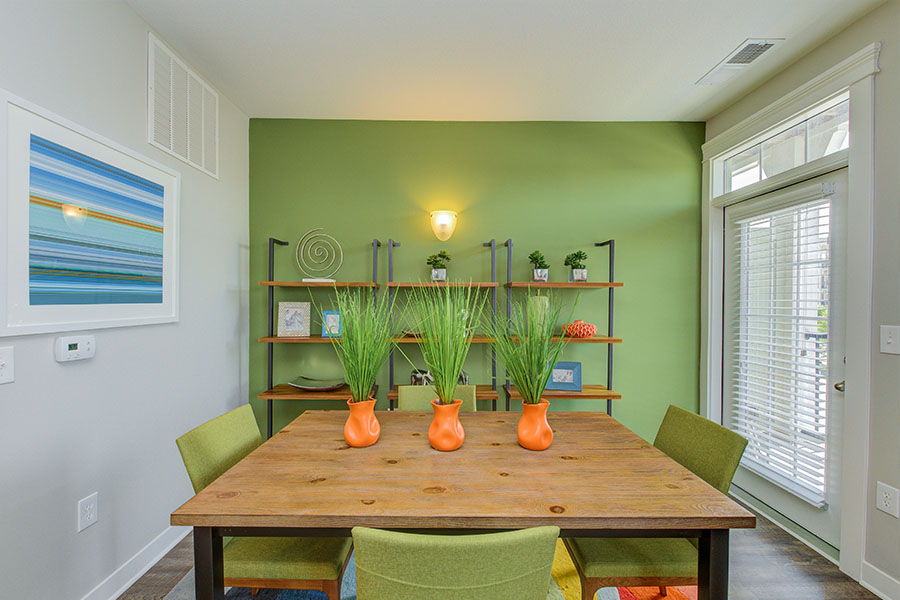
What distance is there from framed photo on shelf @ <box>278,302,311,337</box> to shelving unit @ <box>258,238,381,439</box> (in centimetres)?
7

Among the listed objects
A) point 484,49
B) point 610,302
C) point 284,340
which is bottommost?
point 284,340

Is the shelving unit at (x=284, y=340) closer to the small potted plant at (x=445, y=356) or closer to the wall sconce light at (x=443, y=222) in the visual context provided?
the wall sconce light at (x=443, y=222)

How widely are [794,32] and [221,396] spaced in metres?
→ 3.76

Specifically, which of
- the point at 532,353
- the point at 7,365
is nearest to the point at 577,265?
the point at 532,353

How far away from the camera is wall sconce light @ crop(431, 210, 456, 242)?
2.85 metres

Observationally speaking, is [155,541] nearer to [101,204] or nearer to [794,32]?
[101,204]

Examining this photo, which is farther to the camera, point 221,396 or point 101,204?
point 221,396

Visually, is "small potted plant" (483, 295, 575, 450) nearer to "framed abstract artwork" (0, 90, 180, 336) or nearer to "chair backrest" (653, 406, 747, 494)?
"chair backrest" (653, 406, 747, 494)

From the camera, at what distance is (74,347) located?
5.24 ft

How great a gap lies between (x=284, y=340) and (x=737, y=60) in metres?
3.12

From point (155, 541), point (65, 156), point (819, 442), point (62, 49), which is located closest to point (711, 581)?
point (819, 442)

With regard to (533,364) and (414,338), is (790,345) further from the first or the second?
(414,338)

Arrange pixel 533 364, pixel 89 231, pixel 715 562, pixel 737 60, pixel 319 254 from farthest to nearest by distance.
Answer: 1. pixel 319 254
2. pixel 737 60
3. pixel 89 231
4. pixel 533 364
5. pixel 715 562

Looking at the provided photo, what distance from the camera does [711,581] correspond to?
3.54 feet
